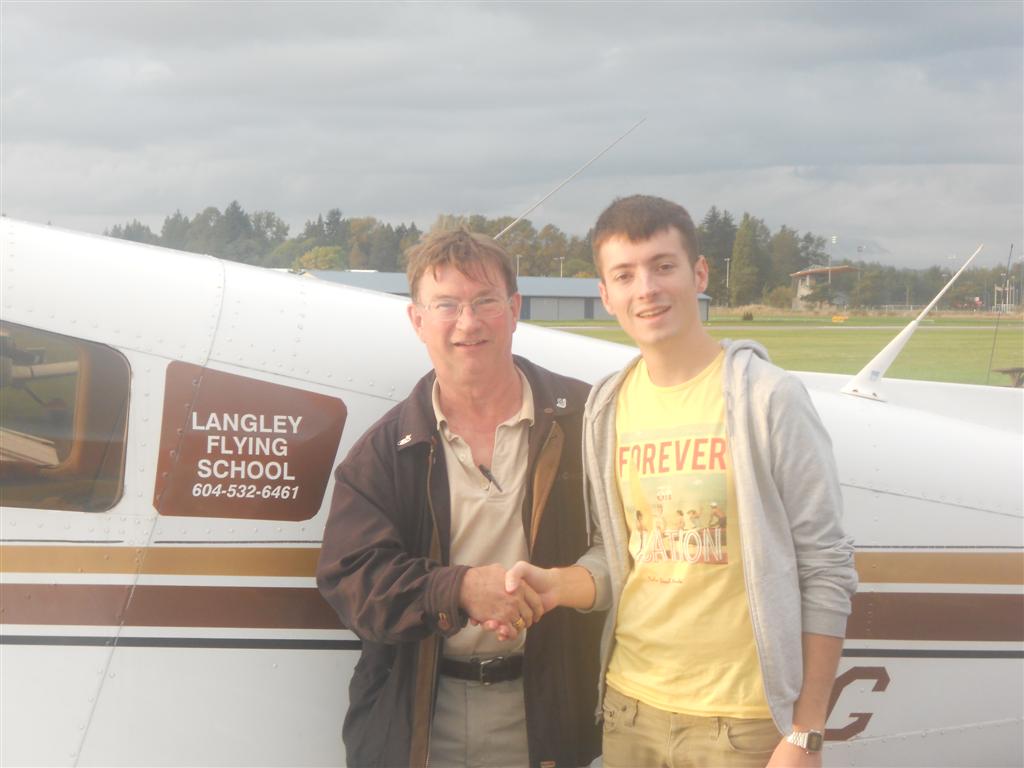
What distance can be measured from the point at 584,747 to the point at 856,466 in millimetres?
1244

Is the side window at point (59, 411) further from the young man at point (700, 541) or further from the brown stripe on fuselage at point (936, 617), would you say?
the brown stripe on fuselage at point (936, 617)

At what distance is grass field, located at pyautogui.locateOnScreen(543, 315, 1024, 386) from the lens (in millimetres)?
18906

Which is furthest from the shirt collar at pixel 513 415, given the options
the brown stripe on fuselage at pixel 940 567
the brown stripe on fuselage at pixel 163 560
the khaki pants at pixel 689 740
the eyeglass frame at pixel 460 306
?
the brown stripe on fuselage at pixel 940 567

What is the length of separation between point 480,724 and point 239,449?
1.00 meters

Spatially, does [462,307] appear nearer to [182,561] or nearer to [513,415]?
[513,415]

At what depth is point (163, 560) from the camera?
2.76 metres

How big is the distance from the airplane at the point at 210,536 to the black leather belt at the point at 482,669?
15.0 inches

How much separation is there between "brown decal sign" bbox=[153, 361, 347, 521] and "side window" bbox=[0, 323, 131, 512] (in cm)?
15

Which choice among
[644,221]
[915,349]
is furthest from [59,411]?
[915,349]

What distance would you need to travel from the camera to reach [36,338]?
2842 mm

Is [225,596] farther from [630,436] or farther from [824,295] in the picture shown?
[824,295]

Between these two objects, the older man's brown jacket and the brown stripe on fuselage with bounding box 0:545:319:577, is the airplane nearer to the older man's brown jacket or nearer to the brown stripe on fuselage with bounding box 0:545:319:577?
the brown stripe on fuselage with bounding box 0:545:319:577

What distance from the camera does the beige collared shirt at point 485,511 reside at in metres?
2.57

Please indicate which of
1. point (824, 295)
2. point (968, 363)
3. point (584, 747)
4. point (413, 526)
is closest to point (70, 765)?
point (413, 526)
